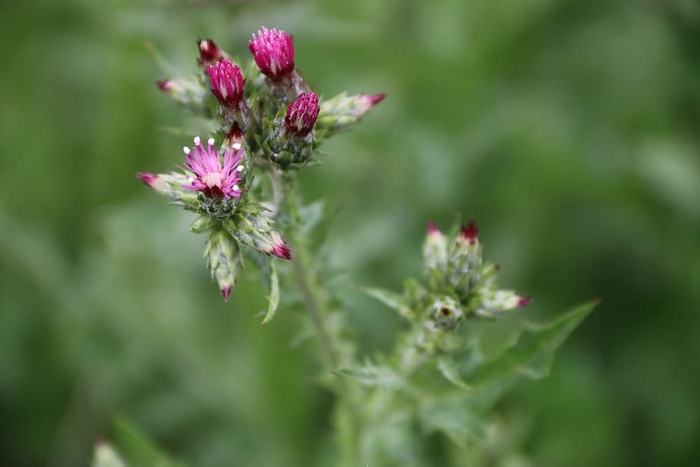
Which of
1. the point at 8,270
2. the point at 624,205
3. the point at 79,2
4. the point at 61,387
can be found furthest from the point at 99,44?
the point at 624,205

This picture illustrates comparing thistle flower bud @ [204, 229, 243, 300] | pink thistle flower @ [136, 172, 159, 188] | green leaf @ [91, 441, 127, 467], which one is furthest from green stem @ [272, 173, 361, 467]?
green leaf @ [91, 441, 127, 467]

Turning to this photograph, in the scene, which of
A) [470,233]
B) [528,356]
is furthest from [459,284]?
[528,356]

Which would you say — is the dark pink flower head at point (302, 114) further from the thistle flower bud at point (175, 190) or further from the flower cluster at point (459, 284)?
the flower cluster at point (459, 284)

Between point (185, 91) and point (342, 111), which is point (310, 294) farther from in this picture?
point (185, 91)

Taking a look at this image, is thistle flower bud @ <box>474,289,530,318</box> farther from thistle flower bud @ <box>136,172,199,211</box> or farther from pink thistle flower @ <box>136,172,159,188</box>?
pink thistle flower @ <box>136,172,159,188</box>

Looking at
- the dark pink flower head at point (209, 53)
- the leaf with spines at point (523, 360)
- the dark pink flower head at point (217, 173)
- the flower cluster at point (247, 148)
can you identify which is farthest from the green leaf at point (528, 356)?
the dark pink flower head at point (209, 53)

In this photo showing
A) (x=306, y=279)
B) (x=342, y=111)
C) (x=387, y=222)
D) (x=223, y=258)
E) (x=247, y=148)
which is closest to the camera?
(x=223, y=258)
